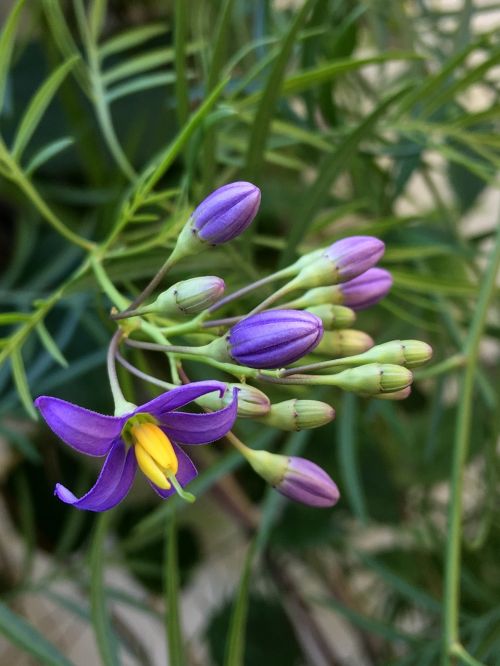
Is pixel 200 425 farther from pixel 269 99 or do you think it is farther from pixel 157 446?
pixel 269 99

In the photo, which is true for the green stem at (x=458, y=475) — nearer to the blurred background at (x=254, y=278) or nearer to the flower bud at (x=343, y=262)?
the blurred background at (x=254, y=278)

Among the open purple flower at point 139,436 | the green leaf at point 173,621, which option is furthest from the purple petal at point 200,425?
the green leaf at point 173,621

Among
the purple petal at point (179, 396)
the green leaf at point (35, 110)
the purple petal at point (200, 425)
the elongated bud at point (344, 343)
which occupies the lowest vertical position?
the elongated bud at point (344, 343)

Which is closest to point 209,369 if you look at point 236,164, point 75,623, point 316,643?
point 236,164

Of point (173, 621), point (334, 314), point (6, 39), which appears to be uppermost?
point (6, 39)

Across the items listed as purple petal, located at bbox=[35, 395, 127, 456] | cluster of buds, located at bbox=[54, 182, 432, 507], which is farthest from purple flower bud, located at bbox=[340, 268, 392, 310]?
purple petal, located at bbox=[35, 395, 127, 456]

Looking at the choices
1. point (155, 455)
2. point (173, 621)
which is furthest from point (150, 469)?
point (173, 621)
